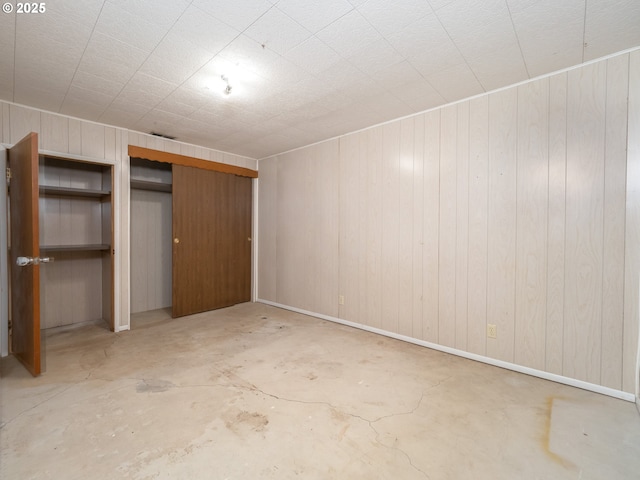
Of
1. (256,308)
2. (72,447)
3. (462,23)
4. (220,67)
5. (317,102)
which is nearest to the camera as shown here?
(72,447)

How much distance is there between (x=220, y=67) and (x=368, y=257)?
2424 millimetres

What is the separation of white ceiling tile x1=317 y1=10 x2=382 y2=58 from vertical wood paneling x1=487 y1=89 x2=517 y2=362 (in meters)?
1.41

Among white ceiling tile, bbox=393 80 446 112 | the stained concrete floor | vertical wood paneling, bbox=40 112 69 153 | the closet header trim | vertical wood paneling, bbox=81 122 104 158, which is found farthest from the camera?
the closet header trim

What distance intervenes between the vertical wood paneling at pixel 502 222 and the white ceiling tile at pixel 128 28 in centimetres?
268

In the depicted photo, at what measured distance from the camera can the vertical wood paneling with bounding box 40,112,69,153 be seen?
3.04m

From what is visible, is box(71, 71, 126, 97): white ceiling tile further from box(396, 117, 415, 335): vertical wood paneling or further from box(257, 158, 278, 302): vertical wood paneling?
box(396, 117, 415, 335): vertical wood paneling

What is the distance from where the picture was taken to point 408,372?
8.11 ft

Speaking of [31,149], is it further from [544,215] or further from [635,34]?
[635,34]

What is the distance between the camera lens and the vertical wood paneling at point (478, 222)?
8.71 feet

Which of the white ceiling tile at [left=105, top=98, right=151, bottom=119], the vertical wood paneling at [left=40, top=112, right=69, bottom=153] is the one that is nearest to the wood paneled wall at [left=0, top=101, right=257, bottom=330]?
the vertical wood paneling at [left=40, top=112, right=69, bottom=153]

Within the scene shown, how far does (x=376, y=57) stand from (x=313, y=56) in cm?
45

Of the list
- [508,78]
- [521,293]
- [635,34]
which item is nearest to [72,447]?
[521,293]

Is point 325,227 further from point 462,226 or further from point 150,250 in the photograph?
point 150,250

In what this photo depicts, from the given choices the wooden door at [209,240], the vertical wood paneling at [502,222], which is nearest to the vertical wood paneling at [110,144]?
the wooden door at [209,240]
